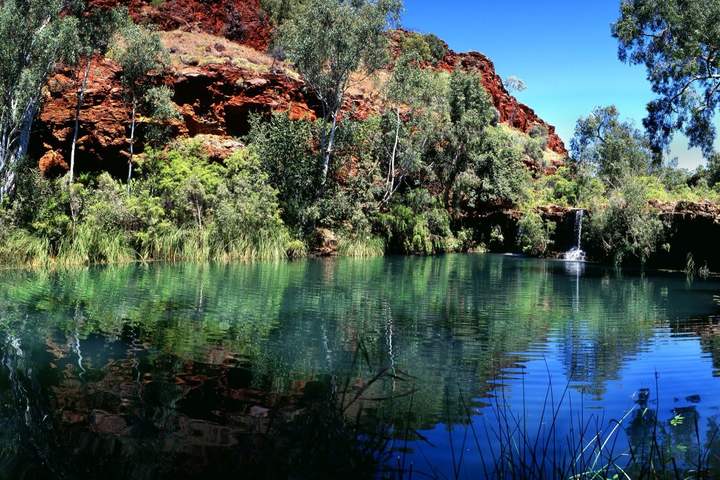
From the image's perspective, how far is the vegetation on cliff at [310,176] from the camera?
23328 millimetres

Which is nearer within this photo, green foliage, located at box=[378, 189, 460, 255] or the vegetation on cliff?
the vegetation on cliff

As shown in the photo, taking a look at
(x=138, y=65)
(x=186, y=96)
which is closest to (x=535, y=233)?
(x=186, y=96)

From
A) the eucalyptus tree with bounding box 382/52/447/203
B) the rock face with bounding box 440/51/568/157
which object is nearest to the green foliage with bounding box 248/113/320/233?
the eucalyptus tree with bounding box 382/52/447/203

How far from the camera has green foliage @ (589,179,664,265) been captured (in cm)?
3031

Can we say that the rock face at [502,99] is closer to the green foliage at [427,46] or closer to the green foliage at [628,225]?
the green foliage at [427,46]

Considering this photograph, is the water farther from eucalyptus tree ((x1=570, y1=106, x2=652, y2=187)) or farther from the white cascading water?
eucalyptus tree ((x1=570, y1=106, x2=652, y2=187))

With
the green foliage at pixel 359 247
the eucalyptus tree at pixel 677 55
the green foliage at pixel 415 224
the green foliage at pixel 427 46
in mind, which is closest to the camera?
the eucalyptus tree at pixel 677 55

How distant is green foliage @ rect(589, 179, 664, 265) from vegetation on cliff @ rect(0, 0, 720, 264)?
0.08 meters

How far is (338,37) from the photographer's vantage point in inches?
1174

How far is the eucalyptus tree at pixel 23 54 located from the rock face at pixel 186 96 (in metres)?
5.88

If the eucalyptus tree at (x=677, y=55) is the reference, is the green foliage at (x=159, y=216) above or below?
below

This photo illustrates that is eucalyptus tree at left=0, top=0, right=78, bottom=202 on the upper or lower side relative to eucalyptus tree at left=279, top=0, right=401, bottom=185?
lower

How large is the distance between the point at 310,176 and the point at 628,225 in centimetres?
1674

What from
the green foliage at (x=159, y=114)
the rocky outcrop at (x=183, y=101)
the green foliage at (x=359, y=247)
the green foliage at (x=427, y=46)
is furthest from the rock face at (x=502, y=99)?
the green foliage at (x=159, y=114)
